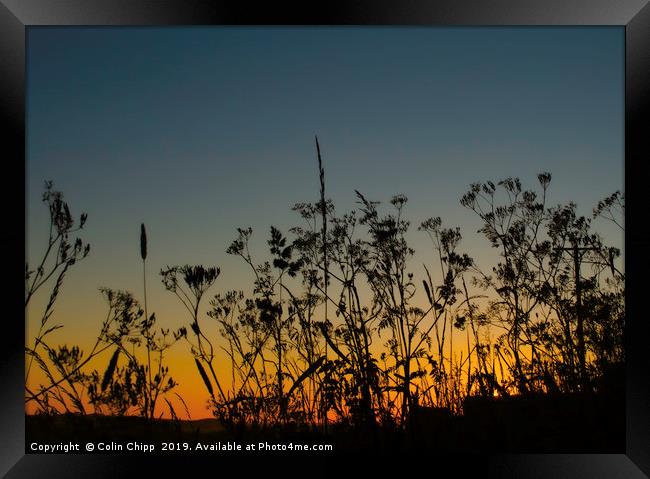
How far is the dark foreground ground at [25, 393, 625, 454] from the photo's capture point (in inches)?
134

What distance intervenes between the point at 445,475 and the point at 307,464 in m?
0.60

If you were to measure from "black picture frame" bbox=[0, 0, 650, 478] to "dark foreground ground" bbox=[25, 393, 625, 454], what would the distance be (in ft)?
0.72

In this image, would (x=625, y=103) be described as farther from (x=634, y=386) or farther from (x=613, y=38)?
(x=634, y=386)

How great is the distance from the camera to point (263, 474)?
314 centimetres

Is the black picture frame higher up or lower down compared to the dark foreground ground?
higher up
